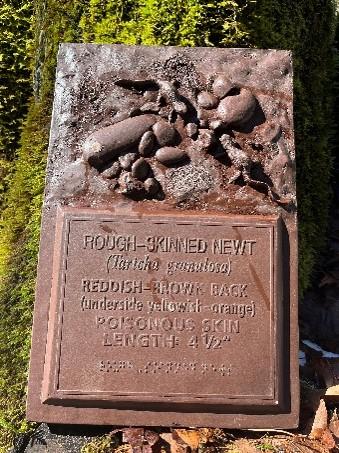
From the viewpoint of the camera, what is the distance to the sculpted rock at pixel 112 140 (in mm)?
2887

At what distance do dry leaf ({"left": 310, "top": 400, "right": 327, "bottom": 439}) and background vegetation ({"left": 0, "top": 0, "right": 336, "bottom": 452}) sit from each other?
3.40 feet

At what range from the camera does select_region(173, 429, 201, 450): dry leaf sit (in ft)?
8.73

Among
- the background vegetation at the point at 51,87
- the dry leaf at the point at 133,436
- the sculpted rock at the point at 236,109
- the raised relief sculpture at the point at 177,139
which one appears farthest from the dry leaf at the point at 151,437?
the sculpted rock at the point at 236,109

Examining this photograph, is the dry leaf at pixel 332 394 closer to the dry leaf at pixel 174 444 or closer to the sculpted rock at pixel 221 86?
the dry leaf at pixel 174 444

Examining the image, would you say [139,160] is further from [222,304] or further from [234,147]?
[222,304]

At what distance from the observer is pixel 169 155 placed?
2.92 metres

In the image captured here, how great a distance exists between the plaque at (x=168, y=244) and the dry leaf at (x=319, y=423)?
14cm

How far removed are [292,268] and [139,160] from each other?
2.96 ft

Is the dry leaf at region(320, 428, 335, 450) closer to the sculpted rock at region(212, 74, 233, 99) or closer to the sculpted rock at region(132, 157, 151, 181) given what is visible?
the sculpted rock at region(132, 157, 151, 181)

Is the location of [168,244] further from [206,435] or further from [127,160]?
[206,435]

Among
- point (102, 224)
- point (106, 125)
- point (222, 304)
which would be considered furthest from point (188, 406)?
point (106, 125)

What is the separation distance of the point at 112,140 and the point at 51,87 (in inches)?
37.4

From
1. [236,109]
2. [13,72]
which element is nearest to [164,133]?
[236,109]

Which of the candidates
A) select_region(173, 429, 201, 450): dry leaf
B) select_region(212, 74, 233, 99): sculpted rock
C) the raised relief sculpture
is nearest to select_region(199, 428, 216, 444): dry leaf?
select_region(173, 429, 201, 450): dry leaf
